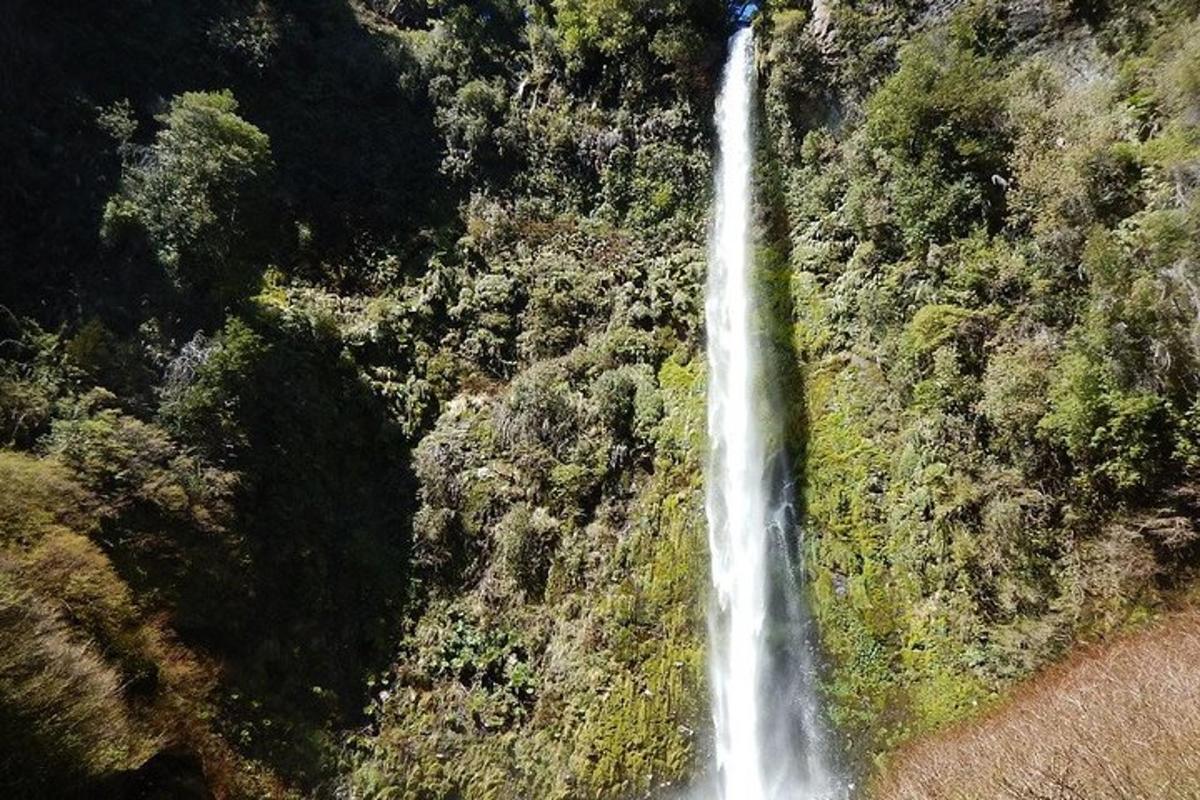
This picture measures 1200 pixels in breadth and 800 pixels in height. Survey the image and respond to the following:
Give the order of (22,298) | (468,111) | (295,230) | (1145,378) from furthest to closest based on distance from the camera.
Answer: (468,111)
(295,230)
(22,298)
(1145,378)

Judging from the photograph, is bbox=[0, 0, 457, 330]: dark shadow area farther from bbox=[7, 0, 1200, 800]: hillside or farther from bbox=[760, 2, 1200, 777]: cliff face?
bbox=[760, 2, 1200, 777]: cliff face

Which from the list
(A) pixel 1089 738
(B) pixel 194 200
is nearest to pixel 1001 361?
(A) pixel 1089 738

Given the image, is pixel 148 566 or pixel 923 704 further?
pixel 148 566

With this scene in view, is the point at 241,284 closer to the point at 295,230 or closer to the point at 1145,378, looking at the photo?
the point at 295,230

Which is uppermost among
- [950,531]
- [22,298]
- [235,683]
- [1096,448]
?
[22,298]

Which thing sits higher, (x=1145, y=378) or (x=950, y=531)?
(x=1145, y=378)

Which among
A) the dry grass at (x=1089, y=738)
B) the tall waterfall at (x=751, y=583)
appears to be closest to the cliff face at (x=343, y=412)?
the tall waterfall at (x=751, y=583)

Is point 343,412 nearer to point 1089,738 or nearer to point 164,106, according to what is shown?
point 164,106

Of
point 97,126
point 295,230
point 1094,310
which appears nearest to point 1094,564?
point 1094,310
